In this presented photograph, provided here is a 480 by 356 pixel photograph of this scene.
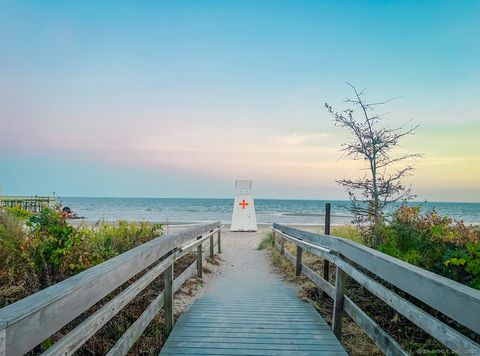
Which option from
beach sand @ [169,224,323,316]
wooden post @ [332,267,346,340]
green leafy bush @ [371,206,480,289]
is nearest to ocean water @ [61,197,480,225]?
beach sand @ [169,224,323,316]

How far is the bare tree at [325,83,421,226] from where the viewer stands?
754 cm

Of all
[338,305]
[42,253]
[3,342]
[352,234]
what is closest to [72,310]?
[3,342]

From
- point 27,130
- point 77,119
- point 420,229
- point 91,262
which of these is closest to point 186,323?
point 91,262

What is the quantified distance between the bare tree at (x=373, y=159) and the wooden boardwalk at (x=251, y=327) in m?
2.77

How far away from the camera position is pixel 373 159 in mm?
7848

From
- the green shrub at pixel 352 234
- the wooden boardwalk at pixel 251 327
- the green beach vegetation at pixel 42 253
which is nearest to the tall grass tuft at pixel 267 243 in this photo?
the green shrub at pixel 352 234

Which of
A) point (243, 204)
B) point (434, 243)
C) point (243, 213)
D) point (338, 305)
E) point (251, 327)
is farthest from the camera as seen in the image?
point (243, 213)

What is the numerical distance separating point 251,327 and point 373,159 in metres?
5.19

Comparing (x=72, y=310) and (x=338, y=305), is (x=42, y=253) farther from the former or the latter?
(x=338, y=305)

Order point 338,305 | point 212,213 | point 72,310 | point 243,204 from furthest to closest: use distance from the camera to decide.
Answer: point 212,213, point 243,204, point 338,305, point 72,310

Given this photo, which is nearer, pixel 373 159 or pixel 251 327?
pixel 251 327

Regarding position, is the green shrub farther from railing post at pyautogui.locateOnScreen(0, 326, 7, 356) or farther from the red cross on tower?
the red cross on tower

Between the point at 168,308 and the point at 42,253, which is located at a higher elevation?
the point at 42,253

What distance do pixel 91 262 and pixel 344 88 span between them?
626 centimetres
